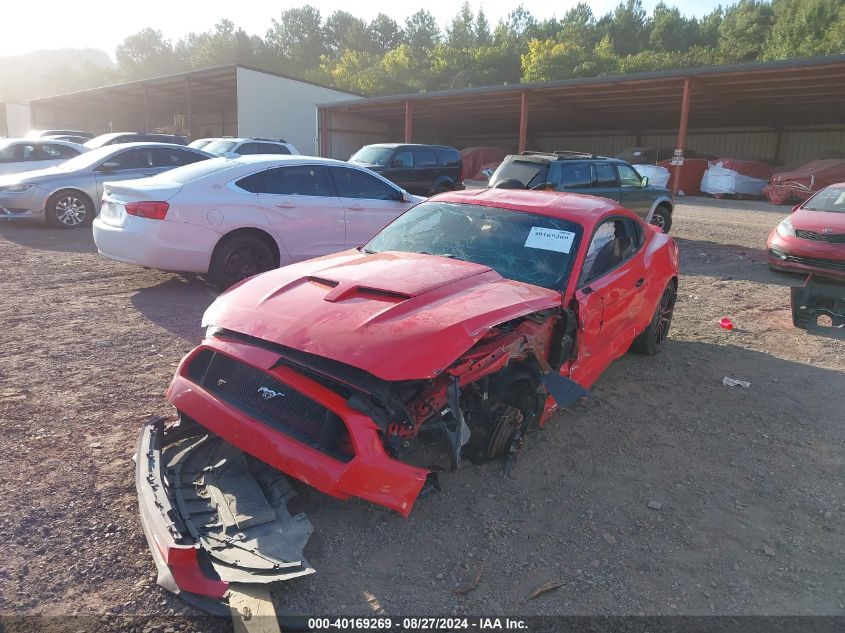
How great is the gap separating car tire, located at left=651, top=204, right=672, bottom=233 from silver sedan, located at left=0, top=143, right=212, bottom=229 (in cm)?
960

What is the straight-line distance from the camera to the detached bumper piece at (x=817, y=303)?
6395mm

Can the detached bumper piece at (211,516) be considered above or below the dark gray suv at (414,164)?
below

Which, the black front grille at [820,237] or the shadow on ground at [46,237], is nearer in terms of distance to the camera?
the black front grille at [820,237]

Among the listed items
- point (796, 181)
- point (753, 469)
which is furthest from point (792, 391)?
point (796, 181)

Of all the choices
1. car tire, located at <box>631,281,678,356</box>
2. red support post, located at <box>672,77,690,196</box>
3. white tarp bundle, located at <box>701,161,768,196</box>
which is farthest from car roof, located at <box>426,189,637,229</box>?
white tarp bundle, located at <box>701,161,768,196</box>

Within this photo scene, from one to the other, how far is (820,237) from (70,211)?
12484 millimetres

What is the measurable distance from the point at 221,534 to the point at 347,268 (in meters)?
1.74

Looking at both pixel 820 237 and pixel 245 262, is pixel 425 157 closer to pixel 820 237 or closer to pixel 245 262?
pixel 820 237

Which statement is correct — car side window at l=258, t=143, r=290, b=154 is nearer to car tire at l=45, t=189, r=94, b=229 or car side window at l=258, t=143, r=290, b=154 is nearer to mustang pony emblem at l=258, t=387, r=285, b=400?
car tire at l=45, t=189, r=94, b=229

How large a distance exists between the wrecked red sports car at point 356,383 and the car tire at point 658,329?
152 centimetres

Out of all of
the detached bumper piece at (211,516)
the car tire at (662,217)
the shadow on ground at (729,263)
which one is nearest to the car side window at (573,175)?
the car tire at (662,217)

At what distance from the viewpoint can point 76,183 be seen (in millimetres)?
11016

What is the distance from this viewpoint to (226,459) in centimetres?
310

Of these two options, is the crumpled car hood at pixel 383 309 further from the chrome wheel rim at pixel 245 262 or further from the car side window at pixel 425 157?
the car side window at pixel 425 157
